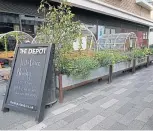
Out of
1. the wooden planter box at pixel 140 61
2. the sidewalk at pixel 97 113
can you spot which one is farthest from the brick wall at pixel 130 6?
the sidewalk at pixel 97 113

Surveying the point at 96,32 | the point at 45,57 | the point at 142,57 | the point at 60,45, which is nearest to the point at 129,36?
the point at 142,57

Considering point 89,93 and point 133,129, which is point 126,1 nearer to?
point 89,93

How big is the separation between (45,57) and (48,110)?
110 centimetres

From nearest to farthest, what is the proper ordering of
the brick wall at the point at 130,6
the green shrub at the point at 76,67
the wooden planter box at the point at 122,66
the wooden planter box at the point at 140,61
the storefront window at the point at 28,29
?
the green shrub at the point at 76,67, the wooden planter box at the point at 122,66, the wooden planter box at the point at 140,61, the storefront window at the point at 28,29, the brick wall at the point at 130,6

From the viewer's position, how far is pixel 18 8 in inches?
270

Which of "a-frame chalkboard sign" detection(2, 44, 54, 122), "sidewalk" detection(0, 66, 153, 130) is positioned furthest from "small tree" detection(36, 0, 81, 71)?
"sidewalk" detection(0, 66, 153, 130)

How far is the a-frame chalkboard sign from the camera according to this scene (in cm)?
285

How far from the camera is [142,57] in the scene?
24.0 feet

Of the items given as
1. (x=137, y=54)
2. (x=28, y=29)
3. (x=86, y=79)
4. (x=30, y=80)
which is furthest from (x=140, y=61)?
(x=30, y=80)

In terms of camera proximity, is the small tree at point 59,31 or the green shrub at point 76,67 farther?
the green shrub at point 76,67

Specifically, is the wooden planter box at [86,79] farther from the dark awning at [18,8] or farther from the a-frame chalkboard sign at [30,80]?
the dark awning at [18,8]

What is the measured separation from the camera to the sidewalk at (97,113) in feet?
8.82

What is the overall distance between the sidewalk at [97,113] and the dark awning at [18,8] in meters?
3.73

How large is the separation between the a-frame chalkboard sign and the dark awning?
13.3 ft
